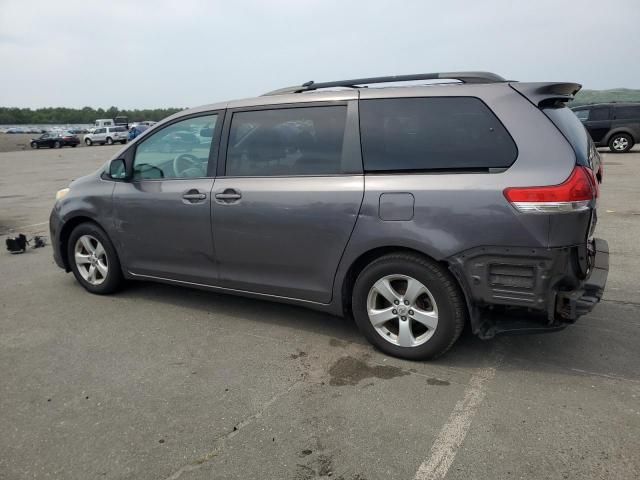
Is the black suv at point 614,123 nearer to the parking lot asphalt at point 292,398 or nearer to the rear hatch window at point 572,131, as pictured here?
the parking lot asphalt at point 292,398

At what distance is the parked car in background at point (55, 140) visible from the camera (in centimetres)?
4453

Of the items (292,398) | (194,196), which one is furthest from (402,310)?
(194,196)

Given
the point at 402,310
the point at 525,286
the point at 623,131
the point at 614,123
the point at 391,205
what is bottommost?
the point at 402,310

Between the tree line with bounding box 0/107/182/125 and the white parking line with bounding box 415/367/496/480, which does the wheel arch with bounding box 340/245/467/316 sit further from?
the tree line with bounding box 0/107/182/125

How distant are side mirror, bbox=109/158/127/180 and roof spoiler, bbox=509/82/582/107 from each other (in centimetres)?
326

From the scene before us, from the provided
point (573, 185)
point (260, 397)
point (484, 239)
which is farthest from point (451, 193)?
point (260, 397)

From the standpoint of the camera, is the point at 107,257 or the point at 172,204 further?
the point at 107,257

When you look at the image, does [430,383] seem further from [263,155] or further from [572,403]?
[263,155]

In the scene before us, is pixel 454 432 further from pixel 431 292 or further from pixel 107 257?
pixel 107 257

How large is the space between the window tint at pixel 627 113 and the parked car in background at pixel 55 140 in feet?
138

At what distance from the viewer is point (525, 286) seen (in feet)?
10.3

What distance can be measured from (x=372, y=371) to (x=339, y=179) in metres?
1.30

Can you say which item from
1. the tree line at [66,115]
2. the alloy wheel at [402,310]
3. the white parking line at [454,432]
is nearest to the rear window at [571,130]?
the alloy wheel at [402,310]

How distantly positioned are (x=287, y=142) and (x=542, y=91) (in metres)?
1.75
